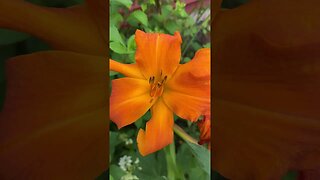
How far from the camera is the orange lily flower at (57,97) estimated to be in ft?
2.27

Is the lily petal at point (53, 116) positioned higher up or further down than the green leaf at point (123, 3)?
further down

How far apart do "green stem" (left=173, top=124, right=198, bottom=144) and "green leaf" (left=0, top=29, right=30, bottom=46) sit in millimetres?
276

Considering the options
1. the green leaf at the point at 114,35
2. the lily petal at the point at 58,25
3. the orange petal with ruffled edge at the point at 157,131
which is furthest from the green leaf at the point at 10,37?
the orange petal with ruffled edge at the point at 157,131

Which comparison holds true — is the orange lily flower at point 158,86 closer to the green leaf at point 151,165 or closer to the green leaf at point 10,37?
the green leaf at point 151,165

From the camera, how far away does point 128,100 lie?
726 millimetres

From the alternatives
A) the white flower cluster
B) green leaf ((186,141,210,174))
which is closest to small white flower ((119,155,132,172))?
the white flower cluster

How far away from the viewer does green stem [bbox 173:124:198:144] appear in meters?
0.74

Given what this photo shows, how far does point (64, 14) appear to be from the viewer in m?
0.71

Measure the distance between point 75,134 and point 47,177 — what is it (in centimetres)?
8

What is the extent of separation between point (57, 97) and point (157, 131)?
0.17m

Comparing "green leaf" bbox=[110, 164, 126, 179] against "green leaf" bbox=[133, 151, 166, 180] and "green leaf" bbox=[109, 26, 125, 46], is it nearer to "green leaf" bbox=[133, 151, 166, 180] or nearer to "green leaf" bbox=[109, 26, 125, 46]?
"green leaf" bbox=[133, 151, 166, 180]
